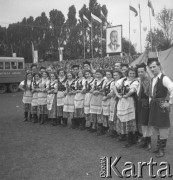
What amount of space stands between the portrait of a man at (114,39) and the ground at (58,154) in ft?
38.9

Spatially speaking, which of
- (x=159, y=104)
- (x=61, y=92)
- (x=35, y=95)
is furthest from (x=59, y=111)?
(x=159, y=104)

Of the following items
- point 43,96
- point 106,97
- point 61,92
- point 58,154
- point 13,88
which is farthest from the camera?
point 13,88

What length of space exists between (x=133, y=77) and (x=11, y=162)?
112 inches

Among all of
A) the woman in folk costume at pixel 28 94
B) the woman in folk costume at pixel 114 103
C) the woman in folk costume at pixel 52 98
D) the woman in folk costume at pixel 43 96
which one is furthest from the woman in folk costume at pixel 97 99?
the woman in folk costume at pixel 28 94

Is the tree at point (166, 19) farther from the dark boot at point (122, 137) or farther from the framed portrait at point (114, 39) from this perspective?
the dark boot at point (122, 137)

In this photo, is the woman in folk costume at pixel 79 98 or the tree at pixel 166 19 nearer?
the woman in folk costume at pixel 79 98

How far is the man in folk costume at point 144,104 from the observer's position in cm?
538

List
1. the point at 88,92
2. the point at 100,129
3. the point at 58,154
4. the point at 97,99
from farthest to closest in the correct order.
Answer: the point at 88,92, the point at 100,129, the point at 97,99, the point at 58,154

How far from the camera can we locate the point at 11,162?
4887 mm

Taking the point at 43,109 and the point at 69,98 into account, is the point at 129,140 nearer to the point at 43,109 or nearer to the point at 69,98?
the point at 69,98

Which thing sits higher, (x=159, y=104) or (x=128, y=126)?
(x=159, y=104)

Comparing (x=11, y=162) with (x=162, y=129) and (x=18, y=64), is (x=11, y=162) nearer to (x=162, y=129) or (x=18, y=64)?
(x=162, y=129)

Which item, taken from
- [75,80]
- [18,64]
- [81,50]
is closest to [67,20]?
[81,50]

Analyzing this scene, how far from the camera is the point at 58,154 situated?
209 inches
